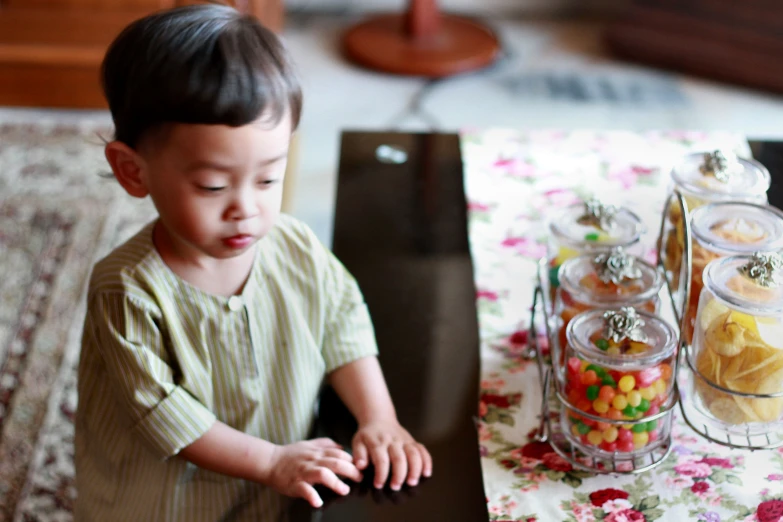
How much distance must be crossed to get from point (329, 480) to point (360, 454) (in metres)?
0.05

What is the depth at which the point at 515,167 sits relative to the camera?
58.6 inches

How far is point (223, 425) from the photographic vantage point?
954mm

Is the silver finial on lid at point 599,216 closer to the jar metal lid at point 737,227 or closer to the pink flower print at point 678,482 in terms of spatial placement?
the jar metal lid at point 737,227

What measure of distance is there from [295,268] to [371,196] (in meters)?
0.38

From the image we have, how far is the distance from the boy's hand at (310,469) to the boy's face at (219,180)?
0.20 m

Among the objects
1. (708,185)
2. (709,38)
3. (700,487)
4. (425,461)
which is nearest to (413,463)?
(425,461)

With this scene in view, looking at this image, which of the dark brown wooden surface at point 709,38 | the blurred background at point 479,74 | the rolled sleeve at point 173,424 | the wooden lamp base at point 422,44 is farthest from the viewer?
the wooden lamp base at point 422,44

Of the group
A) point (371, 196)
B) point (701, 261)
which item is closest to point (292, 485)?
point (701, 261)

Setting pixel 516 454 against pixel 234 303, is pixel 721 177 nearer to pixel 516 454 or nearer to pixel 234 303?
pixel 516 454

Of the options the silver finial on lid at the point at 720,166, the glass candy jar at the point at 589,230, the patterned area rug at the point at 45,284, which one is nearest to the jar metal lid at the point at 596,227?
the glass candy jar at the point at 589,230

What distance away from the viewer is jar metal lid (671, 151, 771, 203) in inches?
43.6

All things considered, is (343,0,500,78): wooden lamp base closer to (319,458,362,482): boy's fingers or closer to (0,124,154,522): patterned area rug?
(0,124,154,522): patterned area rug

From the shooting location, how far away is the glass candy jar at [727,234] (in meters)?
0.97

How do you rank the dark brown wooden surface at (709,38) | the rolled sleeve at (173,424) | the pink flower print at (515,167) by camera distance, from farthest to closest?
the dark brown wooden surface at (709,38) < the pink flower print at (515,167) < the rolled sleeve at (173,424)
